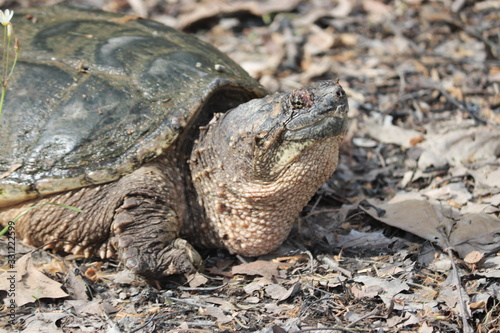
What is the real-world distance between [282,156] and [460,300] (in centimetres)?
115

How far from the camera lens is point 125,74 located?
3.49m

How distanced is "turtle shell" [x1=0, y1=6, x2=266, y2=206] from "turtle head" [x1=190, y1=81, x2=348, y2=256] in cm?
30

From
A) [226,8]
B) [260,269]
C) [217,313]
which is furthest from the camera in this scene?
[226,8]

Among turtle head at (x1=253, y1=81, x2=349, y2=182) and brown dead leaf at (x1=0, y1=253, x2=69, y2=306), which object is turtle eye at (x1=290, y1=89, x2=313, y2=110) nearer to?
turtle head at (x1=253, y1=81, x2=349, y2=182)

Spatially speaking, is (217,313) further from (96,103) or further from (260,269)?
(96,103)

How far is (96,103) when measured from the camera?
3357 millimetres

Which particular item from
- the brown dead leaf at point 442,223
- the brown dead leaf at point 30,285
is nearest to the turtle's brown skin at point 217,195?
the brown dead leaf at point 30,285

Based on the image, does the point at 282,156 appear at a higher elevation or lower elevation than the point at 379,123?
higher

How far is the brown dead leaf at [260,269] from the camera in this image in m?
3.19

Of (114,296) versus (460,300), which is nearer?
(460,300)

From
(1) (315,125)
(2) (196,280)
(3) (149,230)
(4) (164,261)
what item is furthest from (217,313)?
(1) (315,125)

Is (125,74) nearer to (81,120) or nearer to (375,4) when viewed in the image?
(81,120)

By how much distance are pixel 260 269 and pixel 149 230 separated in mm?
696

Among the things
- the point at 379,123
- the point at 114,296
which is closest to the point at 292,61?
the point at 379,123
